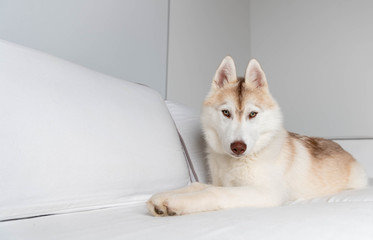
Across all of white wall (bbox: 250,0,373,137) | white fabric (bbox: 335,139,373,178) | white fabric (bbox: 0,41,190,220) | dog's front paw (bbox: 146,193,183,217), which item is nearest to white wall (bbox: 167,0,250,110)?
white wall (bbox: 250,0,373,137)

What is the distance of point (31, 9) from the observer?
5.47ft

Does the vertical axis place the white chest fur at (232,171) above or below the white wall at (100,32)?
below

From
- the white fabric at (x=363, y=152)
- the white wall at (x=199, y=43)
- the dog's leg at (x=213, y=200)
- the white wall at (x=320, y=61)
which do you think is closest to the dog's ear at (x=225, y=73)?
the dog's leg at (x=213, y=200)

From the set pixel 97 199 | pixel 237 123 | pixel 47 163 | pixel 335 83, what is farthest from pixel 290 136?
pixel 335 83

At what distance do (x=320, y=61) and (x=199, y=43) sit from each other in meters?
1.56

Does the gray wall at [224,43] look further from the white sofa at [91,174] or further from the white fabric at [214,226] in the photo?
the white fabric at [214,226]

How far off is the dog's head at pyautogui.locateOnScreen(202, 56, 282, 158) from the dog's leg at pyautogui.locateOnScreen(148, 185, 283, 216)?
0.21m

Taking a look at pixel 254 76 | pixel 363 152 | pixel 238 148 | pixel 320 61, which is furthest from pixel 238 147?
pixel 320 61

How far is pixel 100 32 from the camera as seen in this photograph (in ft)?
6.83

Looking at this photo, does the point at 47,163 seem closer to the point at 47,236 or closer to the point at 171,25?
the point at 47,236

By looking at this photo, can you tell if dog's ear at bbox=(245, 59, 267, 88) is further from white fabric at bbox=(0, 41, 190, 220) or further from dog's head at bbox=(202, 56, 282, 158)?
white fabric at bbox=(0, 41, 190, 220)

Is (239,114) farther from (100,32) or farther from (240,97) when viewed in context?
(100,32)

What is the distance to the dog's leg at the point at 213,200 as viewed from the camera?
1.04 metres

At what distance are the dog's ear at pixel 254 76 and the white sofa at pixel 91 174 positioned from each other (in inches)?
22.5
